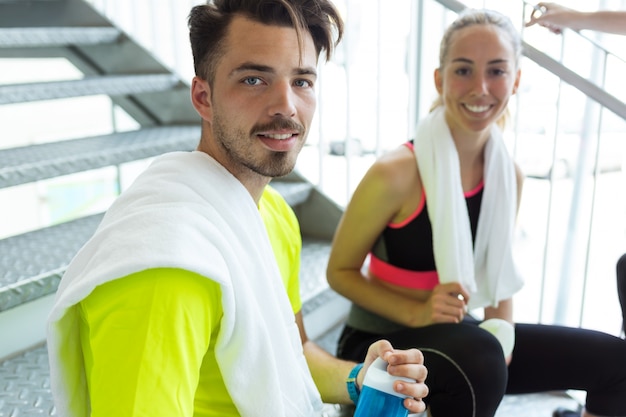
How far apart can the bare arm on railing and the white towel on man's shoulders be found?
1080mm

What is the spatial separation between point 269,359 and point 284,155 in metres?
0.31

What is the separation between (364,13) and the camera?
2.15 m

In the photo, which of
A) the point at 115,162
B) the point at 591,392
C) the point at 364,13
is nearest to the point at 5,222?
the point at 115,162

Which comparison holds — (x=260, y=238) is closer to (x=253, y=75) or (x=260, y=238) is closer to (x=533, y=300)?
(x=253, y=75)

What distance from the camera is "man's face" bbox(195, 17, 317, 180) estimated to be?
93 centimetres

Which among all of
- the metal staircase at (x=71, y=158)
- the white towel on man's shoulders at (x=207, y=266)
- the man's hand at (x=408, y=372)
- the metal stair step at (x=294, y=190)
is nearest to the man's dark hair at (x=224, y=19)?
the white towel on man's shoulders at (x=207, y=266)

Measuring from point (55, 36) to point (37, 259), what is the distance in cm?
87

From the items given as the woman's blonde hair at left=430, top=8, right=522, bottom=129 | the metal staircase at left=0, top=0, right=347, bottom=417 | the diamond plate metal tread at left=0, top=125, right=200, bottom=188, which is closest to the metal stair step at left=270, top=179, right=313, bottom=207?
the metal staircase at left=0, top=0, right=347, bottom=417

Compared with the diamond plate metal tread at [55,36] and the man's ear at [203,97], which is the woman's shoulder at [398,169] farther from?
the diamond plate metal tread at [55,36]

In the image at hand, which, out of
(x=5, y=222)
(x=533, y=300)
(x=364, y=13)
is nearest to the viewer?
(x=364, y=13)

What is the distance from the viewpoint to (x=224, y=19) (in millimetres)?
960

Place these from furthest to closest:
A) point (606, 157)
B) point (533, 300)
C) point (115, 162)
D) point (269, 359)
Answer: point (606, 157)
point (533, 300)
point (115, 162)
point (269, 359)

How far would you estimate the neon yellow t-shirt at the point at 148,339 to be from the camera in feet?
2.23

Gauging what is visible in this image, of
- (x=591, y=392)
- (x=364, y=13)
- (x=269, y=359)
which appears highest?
(x=364, y=13)
